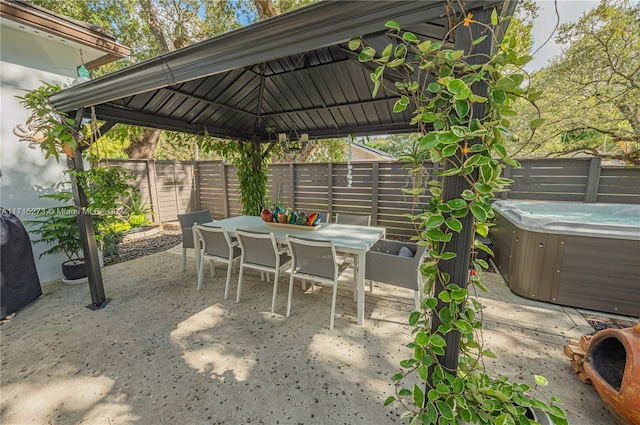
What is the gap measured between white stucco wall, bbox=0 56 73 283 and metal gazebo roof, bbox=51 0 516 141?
1.32 meters

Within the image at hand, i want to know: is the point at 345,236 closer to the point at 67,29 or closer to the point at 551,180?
the point at 551,180

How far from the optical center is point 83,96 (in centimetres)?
227

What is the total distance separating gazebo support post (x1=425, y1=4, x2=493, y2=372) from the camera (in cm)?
97

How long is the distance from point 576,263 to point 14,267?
19.4ft

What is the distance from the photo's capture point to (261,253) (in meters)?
2.78

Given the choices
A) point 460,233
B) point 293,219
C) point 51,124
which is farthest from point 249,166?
point 460,233

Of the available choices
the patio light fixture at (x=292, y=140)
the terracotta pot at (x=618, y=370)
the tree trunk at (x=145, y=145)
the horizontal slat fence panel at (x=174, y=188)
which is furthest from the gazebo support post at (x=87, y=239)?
the tree trunk at (x=145, y=145)

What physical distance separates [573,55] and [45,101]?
8372mm

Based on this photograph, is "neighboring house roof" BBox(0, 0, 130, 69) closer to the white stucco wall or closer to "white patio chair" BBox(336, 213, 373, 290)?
the white stucco wall

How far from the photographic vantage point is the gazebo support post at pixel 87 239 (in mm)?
2619

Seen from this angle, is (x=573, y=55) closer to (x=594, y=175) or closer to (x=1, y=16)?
(x=594, y=175)

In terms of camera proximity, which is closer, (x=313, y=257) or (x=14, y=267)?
(x=313, y=257)

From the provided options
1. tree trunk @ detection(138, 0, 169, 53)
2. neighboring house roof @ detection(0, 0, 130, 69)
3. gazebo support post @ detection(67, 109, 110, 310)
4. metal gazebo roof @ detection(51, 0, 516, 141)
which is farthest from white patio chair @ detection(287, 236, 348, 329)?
tree trunk @ detection(138, 0, 169, 53)

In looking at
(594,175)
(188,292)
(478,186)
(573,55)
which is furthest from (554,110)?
(188,292)
